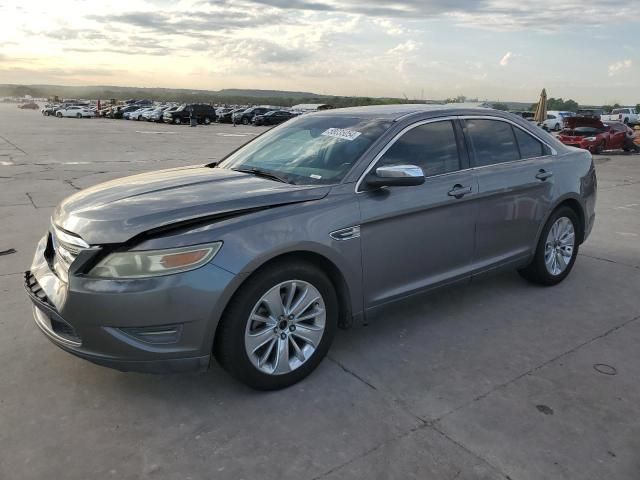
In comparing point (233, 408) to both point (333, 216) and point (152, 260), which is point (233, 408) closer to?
point (152, 260)

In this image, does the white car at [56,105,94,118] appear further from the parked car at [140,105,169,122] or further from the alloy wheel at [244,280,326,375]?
the alloy wheel at [244,280,326,375]

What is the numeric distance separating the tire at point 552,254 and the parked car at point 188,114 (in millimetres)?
42739

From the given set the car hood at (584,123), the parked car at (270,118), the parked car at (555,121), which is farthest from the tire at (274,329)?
the parked car at (270,118)

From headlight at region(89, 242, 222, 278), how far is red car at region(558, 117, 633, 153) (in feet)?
68.2

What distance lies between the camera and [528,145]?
4832mm

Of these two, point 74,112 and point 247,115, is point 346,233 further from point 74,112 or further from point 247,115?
point 74,112

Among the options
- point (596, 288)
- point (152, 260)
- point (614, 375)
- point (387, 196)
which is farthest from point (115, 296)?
point (596, 288)

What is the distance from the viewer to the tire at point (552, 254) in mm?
4910

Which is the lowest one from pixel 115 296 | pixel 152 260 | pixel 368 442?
pixel 368 442

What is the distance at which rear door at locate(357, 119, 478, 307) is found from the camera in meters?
3.59

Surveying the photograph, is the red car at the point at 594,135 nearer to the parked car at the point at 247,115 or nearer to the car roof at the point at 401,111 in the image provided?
the car roof at the point at 401,111

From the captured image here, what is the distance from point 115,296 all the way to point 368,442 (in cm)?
151

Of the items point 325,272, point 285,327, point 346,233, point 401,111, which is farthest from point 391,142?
point 285,327

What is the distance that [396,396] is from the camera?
3.23 meters
